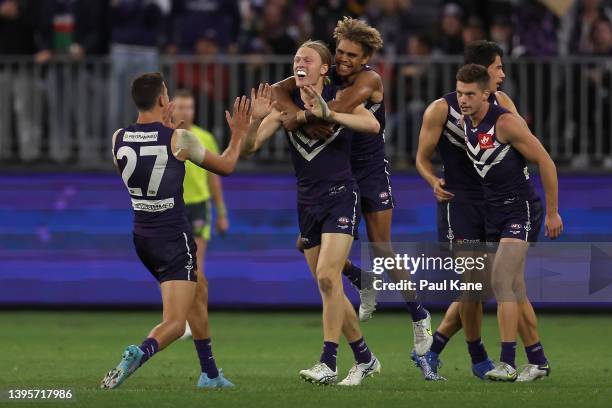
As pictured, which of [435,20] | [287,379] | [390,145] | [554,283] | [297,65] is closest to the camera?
[297,65]

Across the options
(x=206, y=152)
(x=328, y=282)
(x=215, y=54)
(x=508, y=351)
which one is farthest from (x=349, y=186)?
(x=215, y=54)

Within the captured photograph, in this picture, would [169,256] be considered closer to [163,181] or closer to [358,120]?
[163,181]

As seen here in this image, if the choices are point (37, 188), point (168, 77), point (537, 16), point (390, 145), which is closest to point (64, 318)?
point (37, 188)

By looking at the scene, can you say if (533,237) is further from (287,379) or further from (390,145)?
(390,145)

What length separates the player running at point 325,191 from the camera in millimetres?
10898

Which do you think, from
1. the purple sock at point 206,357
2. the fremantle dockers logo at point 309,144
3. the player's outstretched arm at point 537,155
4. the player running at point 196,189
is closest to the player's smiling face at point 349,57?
→ the fremantle dockers logo at point 309,144

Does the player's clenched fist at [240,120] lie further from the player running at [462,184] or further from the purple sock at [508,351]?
the purple sock at [508,351]

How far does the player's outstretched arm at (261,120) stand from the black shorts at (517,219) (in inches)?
75.2

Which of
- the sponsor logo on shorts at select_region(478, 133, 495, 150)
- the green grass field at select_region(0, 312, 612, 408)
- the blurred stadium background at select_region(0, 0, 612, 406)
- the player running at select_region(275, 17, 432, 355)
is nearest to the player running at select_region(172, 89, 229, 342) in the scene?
the green grass field at select_region(0, 312, 612, 408)

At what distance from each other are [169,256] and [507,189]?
280 cm

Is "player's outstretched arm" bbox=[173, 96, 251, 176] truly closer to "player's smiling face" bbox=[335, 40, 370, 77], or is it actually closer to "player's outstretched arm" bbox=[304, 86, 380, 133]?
"player's outstretched arm" bbox=[304, 86, 380, 133]

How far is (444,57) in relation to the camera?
17.8 meters

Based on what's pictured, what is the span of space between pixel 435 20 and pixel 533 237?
315 inches

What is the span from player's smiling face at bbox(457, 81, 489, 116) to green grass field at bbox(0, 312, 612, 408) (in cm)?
210
